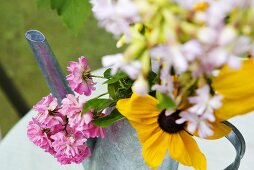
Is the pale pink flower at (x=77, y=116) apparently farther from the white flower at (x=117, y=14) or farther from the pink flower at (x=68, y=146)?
the white flower at (x=117, y=14)

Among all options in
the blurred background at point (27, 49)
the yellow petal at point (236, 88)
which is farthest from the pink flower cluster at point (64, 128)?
the blurred background at point (27, 49)

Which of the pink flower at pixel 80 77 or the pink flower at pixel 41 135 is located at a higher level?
the pink flower at pixel 80 77

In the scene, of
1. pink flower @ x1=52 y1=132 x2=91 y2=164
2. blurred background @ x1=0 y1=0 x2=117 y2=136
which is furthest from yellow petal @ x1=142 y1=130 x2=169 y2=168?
blurred background @ x1=0 y1=0 x2=117 y2=136

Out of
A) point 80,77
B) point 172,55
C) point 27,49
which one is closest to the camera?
point 172,55

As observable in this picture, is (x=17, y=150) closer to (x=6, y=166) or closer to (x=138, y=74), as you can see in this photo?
(x=6, y=166)

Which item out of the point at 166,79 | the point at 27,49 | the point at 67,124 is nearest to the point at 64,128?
the point at 67,124

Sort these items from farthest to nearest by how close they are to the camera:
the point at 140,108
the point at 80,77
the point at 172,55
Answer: the point at 80,77, the point at 140,108, the point at 172,55

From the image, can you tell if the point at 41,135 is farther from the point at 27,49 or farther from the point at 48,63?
the point at 27,49

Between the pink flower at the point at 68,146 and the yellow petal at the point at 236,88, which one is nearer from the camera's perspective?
the yellow petal at the point at 236,88
